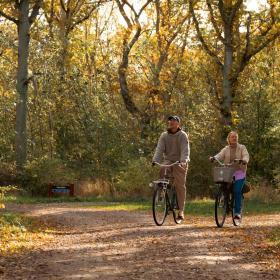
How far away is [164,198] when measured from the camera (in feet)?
47.1

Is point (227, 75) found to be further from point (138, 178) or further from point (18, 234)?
point (18, 234)

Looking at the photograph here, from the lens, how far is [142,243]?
35.9ft

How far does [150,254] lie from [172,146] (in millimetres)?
4951

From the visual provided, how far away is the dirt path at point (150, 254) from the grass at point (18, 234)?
0.31 meters

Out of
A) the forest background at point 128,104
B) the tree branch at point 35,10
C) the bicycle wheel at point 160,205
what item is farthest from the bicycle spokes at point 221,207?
the tree branch at point 35,10

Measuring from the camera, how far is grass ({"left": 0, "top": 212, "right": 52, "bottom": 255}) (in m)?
10.8

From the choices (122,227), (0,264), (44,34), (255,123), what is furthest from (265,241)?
(44,34)

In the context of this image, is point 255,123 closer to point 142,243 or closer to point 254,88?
point 254,88

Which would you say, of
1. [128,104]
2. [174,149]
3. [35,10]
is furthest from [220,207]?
[128,104]

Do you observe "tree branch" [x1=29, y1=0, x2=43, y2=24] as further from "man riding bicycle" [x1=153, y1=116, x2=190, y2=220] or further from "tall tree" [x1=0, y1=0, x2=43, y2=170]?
"man riding bicycle" [x1=153, y1=116, x2=190, y2=220]

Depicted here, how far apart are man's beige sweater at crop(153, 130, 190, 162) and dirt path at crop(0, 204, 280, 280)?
1361 mm

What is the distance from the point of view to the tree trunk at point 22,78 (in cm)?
2983

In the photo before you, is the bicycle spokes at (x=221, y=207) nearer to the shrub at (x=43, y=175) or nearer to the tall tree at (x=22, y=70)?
the shrub at (x=43, y=175)

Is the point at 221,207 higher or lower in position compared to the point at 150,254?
higher
